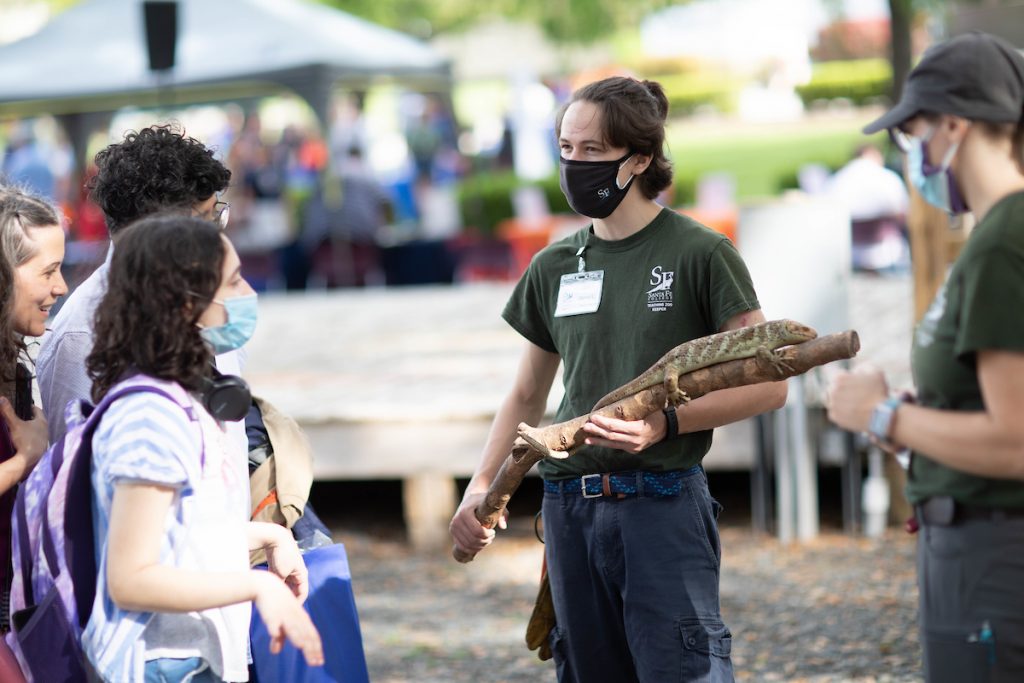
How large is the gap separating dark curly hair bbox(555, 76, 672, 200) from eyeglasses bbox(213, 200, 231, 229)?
0.90 meters

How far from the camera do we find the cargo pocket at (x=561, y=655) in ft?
11.0

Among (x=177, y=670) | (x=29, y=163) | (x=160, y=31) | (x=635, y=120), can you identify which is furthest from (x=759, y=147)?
(x=177, y=670)

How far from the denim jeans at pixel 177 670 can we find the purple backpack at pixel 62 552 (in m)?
0.19

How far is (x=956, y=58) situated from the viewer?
2436 millimetres

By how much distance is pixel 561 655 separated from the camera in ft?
11.0

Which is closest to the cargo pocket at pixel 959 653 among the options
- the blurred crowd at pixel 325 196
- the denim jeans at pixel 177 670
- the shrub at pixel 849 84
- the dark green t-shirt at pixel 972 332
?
the dark green t-shirt at pixel 972 332

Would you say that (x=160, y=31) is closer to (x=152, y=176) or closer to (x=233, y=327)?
(x=152, y=176)

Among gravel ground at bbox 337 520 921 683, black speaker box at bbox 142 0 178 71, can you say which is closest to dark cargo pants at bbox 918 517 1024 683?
gravel ground at bbox 337 520 921 683

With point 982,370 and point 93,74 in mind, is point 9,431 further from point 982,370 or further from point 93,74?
point 93,74

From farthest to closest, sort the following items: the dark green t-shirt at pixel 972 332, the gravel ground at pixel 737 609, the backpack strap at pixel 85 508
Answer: the gravel ground at pixel 737 609, the backpack strap at pixel 85 508, the dark green t-shirt at pixel 972 332

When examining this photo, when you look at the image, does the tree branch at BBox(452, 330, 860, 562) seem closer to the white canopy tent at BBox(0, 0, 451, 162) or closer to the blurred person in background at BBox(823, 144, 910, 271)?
the blurred person in background at BBox(823, 144, 910, 271)

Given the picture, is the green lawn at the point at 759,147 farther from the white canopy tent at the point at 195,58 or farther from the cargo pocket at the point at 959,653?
the cargo pocket at the point at 959,653

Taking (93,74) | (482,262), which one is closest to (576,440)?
(482,262)

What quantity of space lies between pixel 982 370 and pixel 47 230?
2162 millimetres
